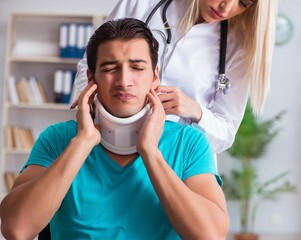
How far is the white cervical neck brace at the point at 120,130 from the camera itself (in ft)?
5.25

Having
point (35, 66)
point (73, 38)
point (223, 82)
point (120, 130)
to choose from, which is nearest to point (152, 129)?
point (120, 130)

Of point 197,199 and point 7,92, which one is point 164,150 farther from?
point 7,92

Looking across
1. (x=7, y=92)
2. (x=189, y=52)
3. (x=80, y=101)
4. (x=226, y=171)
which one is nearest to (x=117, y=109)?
(x=80, y=101)

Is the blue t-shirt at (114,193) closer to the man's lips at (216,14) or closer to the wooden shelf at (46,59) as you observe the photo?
the man's lips at (216,14)

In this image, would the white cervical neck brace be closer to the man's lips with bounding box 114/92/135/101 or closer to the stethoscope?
the man's lips with bounding box 114/92/135/101

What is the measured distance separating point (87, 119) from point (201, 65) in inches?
22.7

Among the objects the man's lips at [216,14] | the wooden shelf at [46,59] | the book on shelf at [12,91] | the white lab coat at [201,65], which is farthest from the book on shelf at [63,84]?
the man's lips at [216,14]

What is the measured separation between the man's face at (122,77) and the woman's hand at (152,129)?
3cm

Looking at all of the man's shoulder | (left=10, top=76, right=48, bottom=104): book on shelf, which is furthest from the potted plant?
the man's shoulder

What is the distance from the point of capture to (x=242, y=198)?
23.0 feet

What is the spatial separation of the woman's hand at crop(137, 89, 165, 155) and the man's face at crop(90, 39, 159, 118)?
0.03 metres

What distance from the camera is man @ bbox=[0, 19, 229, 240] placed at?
150cm

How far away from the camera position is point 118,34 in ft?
5.37

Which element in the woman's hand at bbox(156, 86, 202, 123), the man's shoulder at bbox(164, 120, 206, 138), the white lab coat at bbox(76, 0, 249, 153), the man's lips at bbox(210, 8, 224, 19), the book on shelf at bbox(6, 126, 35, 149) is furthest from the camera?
the book on shelf at bbox(6, 126, 35, 149)
